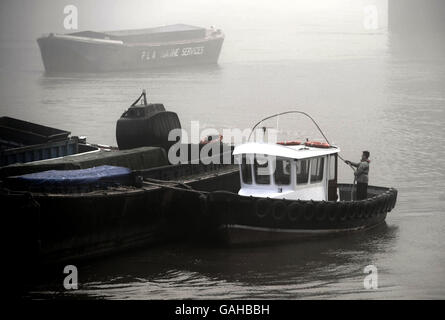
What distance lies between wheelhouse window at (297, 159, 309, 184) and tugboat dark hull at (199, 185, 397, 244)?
71 cm

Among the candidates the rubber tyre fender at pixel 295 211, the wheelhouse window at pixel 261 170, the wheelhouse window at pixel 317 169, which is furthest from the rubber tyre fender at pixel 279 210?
the wheelhouse window at pixel 317 169

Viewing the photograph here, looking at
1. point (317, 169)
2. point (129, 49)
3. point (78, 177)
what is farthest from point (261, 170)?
point (129, 49)

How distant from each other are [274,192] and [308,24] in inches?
5696

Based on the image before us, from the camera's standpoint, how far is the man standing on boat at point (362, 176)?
24000 millimetres

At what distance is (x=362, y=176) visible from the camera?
2428 centimetres

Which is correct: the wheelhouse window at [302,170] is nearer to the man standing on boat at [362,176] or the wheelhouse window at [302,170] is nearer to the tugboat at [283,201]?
the tugboat at [283,201]

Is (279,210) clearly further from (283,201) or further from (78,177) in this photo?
(78,177)

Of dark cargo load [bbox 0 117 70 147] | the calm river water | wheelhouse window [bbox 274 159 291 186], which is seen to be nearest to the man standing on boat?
the calm river water

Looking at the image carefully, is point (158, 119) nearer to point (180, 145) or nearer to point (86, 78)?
point (180, 145)

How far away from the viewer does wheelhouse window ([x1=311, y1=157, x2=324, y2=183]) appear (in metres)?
22.8

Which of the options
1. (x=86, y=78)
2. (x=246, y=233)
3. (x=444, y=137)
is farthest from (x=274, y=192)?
(x=86, y=78)

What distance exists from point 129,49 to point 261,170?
5744 cm

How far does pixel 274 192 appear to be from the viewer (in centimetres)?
2236
